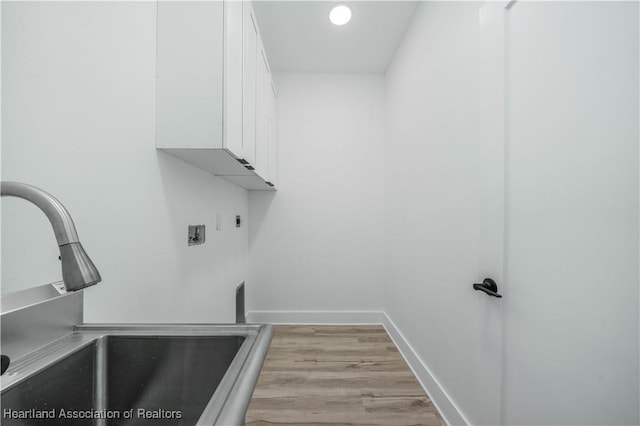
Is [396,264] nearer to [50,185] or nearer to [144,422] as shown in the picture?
[144,422]

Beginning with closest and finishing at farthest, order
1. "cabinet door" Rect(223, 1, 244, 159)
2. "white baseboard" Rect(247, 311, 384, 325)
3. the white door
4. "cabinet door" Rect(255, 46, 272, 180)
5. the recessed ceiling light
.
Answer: the white door → "cabinet door" Rect(223, 1, 244, 159) → "cabinet door" Rect(255, 46, 272, 180) → the recessed ceiling light → "white baseboard" Rect(247, 311, 384, 325)

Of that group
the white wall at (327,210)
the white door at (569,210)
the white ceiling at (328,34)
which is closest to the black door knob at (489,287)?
the white door at (569,210)

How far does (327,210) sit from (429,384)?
1713 mm

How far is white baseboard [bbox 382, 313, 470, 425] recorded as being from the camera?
4.53 feet

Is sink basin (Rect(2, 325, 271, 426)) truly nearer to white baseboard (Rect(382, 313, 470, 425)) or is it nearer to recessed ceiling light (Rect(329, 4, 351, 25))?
white baseboard (Rect(382, 313, 470, 425))

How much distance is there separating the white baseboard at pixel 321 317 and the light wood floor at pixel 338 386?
32 cm

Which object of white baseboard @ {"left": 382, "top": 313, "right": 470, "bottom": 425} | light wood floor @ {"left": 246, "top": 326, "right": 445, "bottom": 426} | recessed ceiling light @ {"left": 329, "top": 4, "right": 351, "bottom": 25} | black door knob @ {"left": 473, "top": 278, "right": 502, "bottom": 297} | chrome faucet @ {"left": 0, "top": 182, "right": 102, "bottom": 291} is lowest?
light wood floor @ {"left": 246, "top": 326, "right": 445, "bottom": 426}

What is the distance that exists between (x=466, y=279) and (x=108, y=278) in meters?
1.58

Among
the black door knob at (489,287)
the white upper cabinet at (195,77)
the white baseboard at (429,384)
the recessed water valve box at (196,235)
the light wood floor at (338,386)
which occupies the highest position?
the white upper cabinet at (195,77)

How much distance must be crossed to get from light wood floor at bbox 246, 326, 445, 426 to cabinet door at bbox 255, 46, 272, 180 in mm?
1454

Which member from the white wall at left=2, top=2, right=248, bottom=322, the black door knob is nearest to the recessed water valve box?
the white wall at left=2, top=2, right=248, bottom=322

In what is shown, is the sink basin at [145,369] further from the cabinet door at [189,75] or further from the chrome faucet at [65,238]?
the cabinet door at [189,75]

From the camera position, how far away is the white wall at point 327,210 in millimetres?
2791

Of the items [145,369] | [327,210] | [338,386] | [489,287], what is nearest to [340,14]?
[327,210]
